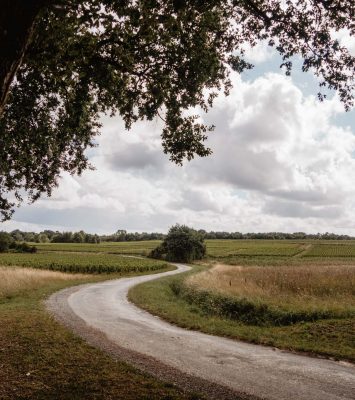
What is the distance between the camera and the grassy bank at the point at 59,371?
7.29 meters

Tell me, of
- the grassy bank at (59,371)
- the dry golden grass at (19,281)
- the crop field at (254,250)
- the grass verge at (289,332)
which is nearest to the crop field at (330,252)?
the crop field at (254,250)

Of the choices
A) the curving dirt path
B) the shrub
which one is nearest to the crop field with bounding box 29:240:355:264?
the shrub

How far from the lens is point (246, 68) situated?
11258 millimetres

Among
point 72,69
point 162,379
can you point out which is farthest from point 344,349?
Answer: point 72,69

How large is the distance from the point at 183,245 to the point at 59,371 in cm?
7237

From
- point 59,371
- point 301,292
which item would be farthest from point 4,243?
point 59,371

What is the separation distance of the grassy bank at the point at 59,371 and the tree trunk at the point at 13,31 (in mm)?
5425

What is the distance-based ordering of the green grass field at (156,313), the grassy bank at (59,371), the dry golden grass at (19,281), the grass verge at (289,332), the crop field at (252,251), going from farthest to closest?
the crop field at (252,251), the dry golden grass at (19,281), the grass verge at (289,332), the green grass field at (156,313), the grassy bank at (59,371)

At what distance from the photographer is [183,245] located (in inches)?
3177

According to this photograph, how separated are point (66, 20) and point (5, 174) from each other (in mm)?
7298

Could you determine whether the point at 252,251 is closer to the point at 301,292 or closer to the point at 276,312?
the point at 301,292

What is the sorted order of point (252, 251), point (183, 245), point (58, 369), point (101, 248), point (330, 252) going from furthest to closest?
point (101, 248)
point (252, 251)
point (330, 252)
point (183, 245)
point (58, 369)

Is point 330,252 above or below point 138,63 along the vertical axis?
below

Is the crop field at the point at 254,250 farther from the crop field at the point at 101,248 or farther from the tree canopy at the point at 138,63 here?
the tree canopy at the point at 138,63
